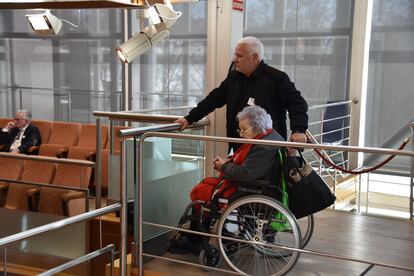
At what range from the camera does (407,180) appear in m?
5.98

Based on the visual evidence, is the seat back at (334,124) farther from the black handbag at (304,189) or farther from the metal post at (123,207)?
the metal post at (123,207)

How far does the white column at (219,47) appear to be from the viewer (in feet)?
11.8

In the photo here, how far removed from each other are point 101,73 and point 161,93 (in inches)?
41.3

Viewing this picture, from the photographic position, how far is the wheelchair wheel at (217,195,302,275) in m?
2.58

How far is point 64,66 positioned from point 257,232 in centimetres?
621

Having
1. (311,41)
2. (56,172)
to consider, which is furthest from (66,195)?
(311,41)

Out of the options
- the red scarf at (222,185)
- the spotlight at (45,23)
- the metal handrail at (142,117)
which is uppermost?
the spotlight at (45,23)

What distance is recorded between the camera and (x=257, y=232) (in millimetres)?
2652

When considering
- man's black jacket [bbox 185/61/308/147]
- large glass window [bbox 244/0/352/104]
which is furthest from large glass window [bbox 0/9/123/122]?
man's black jacket [bbox 185/61/308/147]

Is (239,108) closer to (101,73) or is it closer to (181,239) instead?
(181,239)

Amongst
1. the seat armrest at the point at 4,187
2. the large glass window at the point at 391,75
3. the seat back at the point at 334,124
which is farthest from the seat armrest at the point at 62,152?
the large glass window at the point at 391,75

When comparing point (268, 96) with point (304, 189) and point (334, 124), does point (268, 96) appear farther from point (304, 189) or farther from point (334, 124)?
point (334, 124)

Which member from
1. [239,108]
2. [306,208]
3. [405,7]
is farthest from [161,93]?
[306,208]

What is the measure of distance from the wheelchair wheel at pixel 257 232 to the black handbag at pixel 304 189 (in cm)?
15
